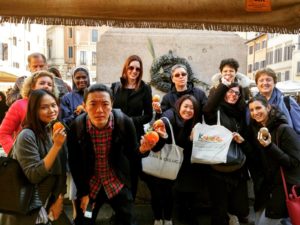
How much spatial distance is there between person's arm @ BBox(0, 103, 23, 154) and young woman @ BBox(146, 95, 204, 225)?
5.02 feet

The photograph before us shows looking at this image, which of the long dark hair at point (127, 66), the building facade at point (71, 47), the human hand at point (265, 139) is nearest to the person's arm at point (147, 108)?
the long dark hair at point (127, 66)

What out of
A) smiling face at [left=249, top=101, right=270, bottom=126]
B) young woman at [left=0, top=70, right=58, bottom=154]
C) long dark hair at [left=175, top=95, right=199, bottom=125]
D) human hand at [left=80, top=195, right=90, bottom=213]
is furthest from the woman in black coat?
young woman at [left=0, top=70, right=58, bottom=154]

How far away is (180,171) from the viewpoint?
14.5 feet

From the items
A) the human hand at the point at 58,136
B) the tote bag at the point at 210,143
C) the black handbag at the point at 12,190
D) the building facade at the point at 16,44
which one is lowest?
the black handbag at the point at 12,190

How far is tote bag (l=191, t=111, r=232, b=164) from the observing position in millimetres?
4035

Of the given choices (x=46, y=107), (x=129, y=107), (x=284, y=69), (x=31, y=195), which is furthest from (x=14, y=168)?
(x=284, y=69)

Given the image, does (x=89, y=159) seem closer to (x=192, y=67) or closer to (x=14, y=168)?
(x=14, y=168)

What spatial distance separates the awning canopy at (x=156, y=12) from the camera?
2.63 m

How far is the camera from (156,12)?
2.67 metres

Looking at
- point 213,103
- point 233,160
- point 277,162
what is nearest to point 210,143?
point 233,160

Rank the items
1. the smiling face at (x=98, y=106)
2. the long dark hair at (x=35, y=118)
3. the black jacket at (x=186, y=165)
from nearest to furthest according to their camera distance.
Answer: the long dark hair at (x=35, y=118) < the smiling face at (x=98, y=106) < the black jacket at (x=186, y=165)

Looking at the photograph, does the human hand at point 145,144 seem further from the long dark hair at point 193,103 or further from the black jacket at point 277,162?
the black jacket at point 277,162

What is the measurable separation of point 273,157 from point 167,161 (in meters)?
1.10

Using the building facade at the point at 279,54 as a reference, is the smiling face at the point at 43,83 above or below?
below
